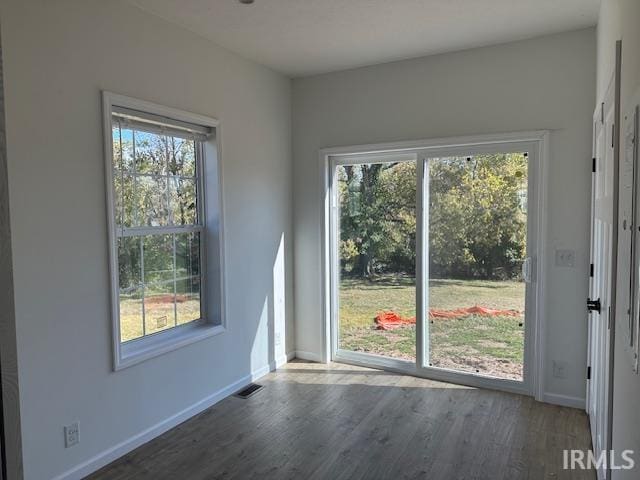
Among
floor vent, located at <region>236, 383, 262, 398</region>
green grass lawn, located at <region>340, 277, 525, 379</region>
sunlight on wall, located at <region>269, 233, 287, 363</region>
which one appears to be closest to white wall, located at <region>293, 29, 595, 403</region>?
green grass lawn, located at <region>340, 277, 525, 379</region>

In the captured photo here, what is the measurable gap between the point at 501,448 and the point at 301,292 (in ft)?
7.39

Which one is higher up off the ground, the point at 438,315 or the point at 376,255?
the point at 376,255

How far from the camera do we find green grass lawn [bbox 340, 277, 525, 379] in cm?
359

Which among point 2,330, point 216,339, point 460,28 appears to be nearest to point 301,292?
point 216,339

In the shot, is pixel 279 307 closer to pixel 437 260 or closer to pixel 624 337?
pixel 437 260

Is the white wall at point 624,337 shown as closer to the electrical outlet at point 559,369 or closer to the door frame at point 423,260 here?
the door frame at point 423,260

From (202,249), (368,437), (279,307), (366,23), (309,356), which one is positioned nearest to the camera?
(368,437)

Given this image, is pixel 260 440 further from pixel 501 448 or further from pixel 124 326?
pixel 501 448

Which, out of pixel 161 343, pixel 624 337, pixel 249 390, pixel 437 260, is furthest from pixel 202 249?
pixel 624 337

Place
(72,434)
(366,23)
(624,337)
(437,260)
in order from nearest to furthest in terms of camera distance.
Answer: (624,337), (72,434), (366,23), (437,260)

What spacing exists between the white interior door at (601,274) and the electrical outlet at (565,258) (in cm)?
18

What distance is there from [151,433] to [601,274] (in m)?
2.92

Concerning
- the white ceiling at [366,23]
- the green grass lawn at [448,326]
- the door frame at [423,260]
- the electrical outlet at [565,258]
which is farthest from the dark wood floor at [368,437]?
the white ceiling at [366,23]

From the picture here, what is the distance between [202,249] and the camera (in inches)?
138
